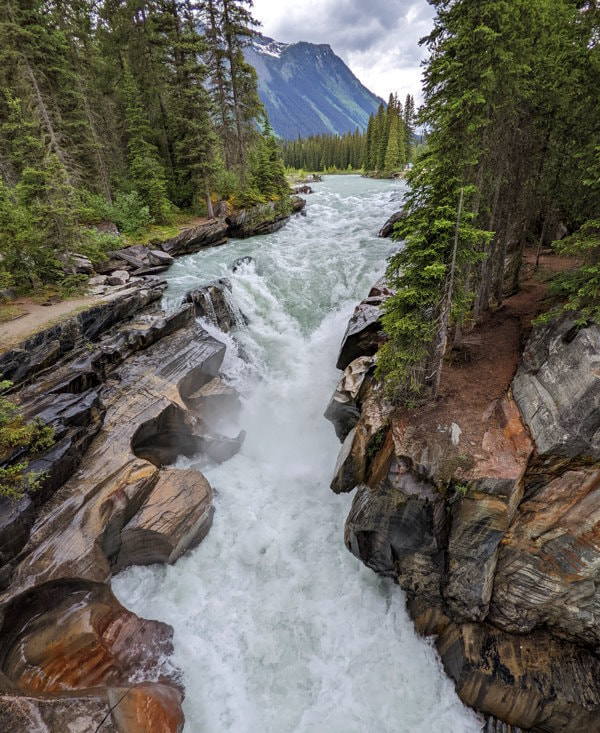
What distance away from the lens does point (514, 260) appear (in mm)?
13289

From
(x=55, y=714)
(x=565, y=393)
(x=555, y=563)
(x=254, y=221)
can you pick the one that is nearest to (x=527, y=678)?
(x=555, y=563)

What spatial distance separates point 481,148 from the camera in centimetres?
874

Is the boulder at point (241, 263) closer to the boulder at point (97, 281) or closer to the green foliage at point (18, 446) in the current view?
the boulder at point (97, 281)

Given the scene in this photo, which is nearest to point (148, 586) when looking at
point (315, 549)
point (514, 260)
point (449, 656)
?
point (315, 549)

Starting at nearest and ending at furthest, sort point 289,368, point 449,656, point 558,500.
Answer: point 558,500 → point 449,656 → point 289,368

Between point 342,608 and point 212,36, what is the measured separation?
3581 cm

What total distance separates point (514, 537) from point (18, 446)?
11.5 metres

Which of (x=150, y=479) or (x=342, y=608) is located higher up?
(x=150, y=479)


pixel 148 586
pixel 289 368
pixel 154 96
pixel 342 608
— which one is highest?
pixel 154 96

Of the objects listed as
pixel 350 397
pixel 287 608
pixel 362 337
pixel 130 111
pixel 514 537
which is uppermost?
pixel 130 111

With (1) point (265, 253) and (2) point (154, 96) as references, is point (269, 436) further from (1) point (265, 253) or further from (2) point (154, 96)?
(2) point (154, 96)

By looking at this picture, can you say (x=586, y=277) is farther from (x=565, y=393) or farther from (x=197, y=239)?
(x=197, y=239)

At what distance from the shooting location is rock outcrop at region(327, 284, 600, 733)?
6629 millimetres

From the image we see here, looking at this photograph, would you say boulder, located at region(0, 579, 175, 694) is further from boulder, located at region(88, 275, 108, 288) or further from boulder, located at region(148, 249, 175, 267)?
boulder, located at region(148, 249, 175, 267)
